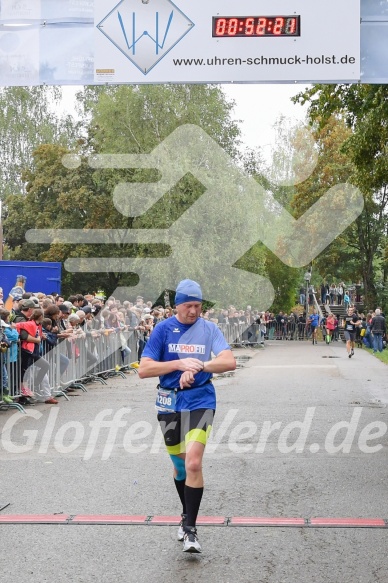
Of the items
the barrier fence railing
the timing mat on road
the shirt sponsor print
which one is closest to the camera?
the shirt sponsor print

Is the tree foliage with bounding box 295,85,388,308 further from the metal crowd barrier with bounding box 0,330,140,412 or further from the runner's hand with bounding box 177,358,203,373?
the runner's hand with bounding box 177,358,203,373

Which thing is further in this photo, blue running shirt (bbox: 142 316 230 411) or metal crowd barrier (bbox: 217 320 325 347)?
metal crowd barrier (bbox: 217 320 325 347)

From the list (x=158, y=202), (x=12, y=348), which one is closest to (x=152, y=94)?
(x=158, y=202)

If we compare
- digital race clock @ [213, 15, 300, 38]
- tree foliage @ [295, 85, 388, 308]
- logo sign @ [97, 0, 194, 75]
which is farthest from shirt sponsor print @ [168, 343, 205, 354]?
tree foliage @ [295, 85, 388, 308]

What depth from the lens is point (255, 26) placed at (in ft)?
36.3

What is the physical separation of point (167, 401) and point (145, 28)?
604 cm

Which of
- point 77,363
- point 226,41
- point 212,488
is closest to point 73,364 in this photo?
point 77,363

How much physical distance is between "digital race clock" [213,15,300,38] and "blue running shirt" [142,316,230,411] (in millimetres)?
5417

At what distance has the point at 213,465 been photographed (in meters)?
9.77

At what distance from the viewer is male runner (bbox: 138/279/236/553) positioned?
6.38 m

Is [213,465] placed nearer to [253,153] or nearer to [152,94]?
[152,94]

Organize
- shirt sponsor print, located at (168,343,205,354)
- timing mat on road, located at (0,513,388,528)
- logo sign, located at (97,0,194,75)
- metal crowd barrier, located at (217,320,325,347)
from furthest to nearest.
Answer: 1. metal crowd barrier, located at (217,320,325,347)
2. logo sign, located at (97,0,194,75)
3. timing mat on road, located at (0,513,388,528)
4. shirt sponsor print, located at (168,343,205,354)

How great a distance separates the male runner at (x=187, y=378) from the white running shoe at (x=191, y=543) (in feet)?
0.07

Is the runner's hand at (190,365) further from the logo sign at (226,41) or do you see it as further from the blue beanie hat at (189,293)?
the logo sign at (226,41)
